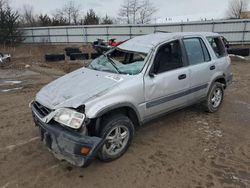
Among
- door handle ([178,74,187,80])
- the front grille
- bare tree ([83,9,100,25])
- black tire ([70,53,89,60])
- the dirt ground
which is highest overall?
bare tree ([83,9,100,25])

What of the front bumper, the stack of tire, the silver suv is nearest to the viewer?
the front bumper

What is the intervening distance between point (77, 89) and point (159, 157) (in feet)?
5.25

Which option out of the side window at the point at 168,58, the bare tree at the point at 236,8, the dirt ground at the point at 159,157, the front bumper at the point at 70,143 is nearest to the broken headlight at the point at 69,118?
the front bumper at the point at 70,143

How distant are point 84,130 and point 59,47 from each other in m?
22.0

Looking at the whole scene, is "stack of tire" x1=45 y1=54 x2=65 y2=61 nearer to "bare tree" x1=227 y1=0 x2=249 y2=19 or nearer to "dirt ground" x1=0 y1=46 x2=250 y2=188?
"dirt ground" x1=0 y1=46 x2=250 y2=188

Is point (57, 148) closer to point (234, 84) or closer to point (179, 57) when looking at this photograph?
point (179, 57)

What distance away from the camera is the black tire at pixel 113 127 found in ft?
9.88

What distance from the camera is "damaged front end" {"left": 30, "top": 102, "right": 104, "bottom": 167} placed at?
266cm

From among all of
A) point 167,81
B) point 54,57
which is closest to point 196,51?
point 167,81

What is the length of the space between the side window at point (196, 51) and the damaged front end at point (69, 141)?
→ 8.15ft

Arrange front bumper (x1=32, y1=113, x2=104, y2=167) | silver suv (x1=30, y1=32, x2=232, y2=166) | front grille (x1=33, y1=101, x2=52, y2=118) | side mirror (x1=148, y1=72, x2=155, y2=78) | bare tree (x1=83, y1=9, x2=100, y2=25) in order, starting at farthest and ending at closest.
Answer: bare tree (x1=83, y1=9, x2=100, y2=25) → side mirror (x1=148, y1=72, x2=155, y2=78) → front grille (x1=33, y1=101, x2=52, y2=118) → silver suv (x1=30, y1=32, x2=232, y2=166) → front bumper (x1=32, y1=113, x2=104, y2=167)

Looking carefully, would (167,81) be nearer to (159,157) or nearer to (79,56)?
(159,157)

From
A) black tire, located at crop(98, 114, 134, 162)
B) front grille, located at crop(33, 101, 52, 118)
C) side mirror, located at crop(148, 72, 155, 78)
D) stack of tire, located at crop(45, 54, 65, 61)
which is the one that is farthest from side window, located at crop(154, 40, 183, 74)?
stack of tire, located at crop(45, 54, 65, 61)

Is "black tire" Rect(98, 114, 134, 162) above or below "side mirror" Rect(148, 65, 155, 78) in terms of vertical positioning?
below
